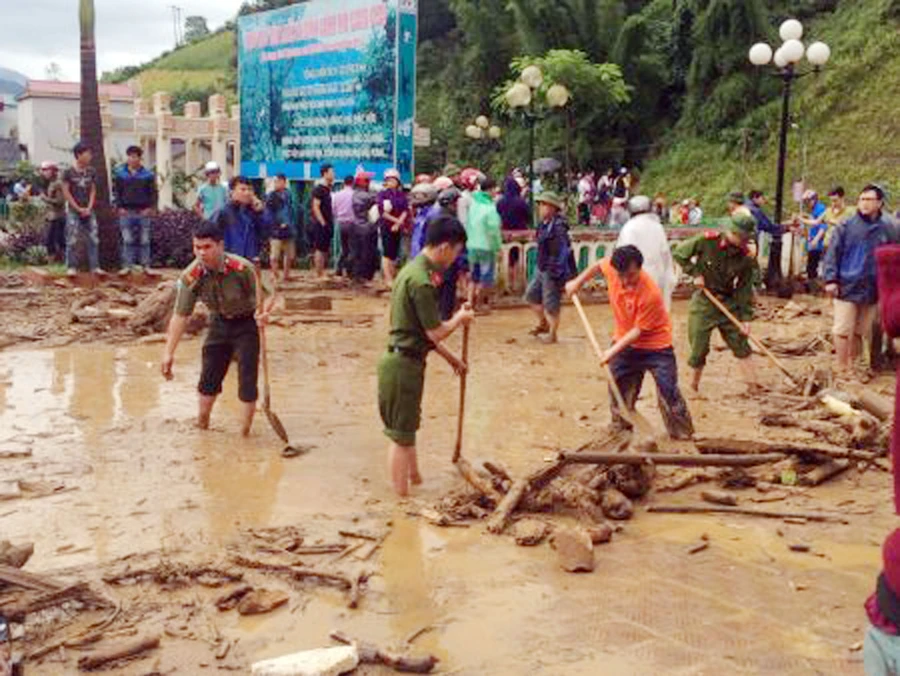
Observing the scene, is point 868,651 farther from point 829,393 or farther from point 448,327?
point 829,393

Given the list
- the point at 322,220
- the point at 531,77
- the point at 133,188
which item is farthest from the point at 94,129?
the point at 531,77

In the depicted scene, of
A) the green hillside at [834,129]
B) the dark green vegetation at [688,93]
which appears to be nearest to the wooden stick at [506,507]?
the green hillside at [834,129]

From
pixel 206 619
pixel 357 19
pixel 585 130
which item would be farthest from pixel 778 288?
pixel 585 130

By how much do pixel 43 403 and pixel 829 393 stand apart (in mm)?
6109

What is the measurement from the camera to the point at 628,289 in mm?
6773

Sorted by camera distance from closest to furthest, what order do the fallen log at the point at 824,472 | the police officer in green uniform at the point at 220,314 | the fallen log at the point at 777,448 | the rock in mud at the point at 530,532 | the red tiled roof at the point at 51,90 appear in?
the rock in mud at the point at 530,532 < the fallen log at the point at 824,472 < the fallen log at the point at 777,448 < the police officer in green uniform at the point at 220,314 < the red tiled roof at the point at 51,90

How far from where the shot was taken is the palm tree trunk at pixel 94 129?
14734mm

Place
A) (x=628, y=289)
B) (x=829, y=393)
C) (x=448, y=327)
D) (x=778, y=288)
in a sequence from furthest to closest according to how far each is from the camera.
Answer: (x=778, y=288)
(x=829, y=393)
(x=628, y=289)
(x=448, y=327)

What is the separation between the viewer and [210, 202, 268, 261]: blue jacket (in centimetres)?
1083

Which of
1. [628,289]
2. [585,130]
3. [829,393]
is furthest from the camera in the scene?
[585,130]

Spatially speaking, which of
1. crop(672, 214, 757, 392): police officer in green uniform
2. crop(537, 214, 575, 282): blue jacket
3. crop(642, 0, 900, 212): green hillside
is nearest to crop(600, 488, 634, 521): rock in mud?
crop(672, 214, 757, 392): police officer in green uniform

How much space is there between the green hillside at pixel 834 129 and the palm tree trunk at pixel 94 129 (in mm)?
17992

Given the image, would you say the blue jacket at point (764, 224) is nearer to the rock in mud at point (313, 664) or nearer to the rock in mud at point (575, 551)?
the rock in mud at point (575, 551)

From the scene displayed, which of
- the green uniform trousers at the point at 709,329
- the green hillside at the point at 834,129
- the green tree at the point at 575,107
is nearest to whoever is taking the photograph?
the green uniform trousers at the point at 709,329
